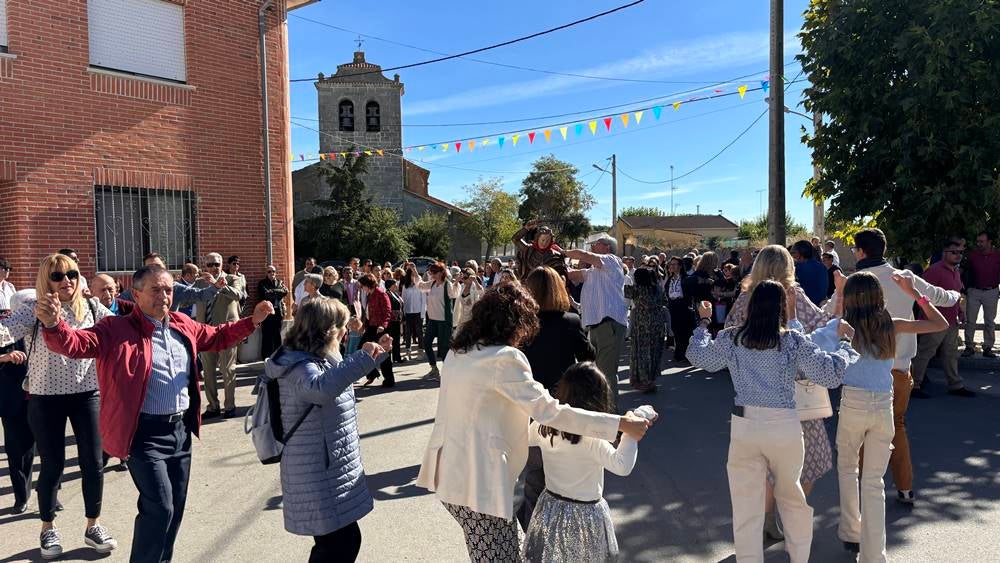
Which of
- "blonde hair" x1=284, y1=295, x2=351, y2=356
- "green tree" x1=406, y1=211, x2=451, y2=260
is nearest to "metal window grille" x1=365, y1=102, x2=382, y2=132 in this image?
"green tree" x1=406, y1=211, x2=451, y2=260

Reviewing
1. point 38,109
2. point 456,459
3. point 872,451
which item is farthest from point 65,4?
point 872,451

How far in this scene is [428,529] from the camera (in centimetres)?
460

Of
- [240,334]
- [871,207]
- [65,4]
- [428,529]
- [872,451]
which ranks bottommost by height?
[428,529]

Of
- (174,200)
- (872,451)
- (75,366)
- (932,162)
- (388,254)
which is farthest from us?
(388,254)

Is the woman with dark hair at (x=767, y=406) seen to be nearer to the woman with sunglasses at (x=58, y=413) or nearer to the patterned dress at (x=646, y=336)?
the woman with sunglasses at (x=58, y=413)

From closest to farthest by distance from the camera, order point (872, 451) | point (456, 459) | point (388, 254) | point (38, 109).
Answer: point (456, 459) < point (872, 451) < point (38, 109) < point (388, 254)

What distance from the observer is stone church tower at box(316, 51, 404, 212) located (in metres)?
45.3

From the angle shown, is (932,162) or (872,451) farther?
(932,162)

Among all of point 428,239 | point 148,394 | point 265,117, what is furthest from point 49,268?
point 428,239

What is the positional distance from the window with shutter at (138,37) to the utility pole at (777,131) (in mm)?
9994

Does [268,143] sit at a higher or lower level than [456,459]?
higher

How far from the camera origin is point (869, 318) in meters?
3.96

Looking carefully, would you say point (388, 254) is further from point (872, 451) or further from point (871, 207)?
point (872, 451)

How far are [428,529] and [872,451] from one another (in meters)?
2.84
